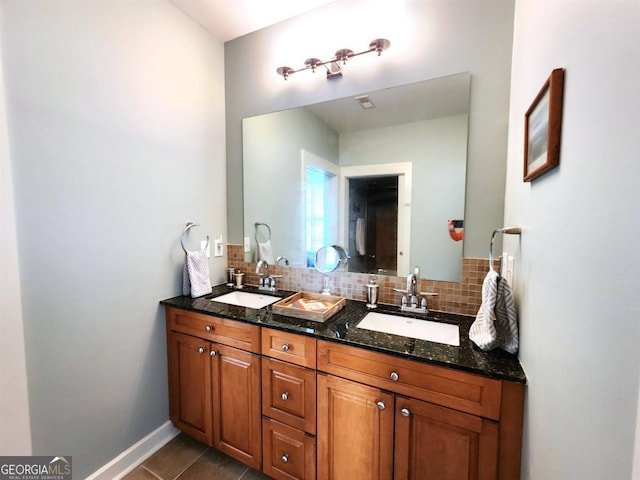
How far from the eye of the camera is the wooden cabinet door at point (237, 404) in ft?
4.58

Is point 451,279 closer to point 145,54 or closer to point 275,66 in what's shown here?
point 275,66

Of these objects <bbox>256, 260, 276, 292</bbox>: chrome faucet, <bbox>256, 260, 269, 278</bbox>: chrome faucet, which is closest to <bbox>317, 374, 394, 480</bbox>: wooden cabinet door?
<bbox>256, 260, 276, 292</bbox>: chrome faucet

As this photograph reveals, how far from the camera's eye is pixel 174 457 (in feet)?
5.29

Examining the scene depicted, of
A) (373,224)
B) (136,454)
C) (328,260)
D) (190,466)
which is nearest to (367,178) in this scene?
(373,224)

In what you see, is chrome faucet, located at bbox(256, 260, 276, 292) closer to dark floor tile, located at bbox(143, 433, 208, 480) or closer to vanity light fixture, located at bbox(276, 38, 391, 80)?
dark floor tile, located at bbox(143, 433, 208, 480)

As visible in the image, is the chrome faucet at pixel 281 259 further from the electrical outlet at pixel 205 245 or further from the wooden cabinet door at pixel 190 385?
the wooden cabinet door at pixel 190 385

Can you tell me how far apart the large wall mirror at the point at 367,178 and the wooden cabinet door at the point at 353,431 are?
70 cm

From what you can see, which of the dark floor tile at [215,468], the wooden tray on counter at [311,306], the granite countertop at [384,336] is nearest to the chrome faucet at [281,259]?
the wooden tray on counter at [311,306]

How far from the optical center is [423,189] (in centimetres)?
150

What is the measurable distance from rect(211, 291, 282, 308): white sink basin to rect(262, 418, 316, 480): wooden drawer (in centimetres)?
69

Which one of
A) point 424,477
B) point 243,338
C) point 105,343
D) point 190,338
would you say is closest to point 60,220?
point 105,343

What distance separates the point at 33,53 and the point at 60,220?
28.0 inches

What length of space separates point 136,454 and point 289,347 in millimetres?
1207

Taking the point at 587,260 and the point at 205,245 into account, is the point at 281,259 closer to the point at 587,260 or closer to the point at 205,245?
the point at 205,245
